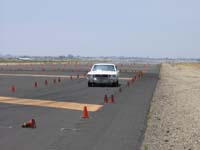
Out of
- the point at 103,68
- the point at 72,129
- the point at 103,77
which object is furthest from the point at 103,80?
the point at 72,129

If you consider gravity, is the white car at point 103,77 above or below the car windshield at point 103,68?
below

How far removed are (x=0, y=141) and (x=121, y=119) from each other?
17.5ft

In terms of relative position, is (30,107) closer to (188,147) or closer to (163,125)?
(163,125)

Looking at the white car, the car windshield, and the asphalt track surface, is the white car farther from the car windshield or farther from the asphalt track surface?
the asphalt track surface

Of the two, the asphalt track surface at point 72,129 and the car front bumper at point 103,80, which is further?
the car front bumper at point 103,80

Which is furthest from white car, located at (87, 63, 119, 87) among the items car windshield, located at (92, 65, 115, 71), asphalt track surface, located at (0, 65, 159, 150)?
asphalt track surface, located at (0, 65, 159, 150)

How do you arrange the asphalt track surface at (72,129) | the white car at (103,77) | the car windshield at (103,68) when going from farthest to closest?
1. the car windshield at (103,68)
2. the white car at (103,77)
3. the asphalt track surface at (72,129)

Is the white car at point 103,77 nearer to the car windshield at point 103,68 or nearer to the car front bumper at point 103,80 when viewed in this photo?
the car front bumper at point 103,80

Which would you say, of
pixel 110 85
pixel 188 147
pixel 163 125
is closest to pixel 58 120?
pixel 163 125

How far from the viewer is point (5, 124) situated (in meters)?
13.2

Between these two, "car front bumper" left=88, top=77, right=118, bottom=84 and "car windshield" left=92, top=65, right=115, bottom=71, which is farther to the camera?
"car windshield" left=92, top=65, right=115, bottom=71

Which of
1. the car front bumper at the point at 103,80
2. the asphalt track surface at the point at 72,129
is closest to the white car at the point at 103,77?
the car front bumper at the point at 103,80

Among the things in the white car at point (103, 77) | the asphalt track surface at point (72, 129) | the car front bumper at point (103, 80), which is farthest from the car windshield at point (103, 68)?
the asphalt track surface at point (72, 129)

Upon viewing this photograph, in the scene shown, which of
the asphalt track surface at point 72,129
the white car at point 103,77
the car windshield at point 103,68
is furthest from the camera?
the car windshield at point 103,68
